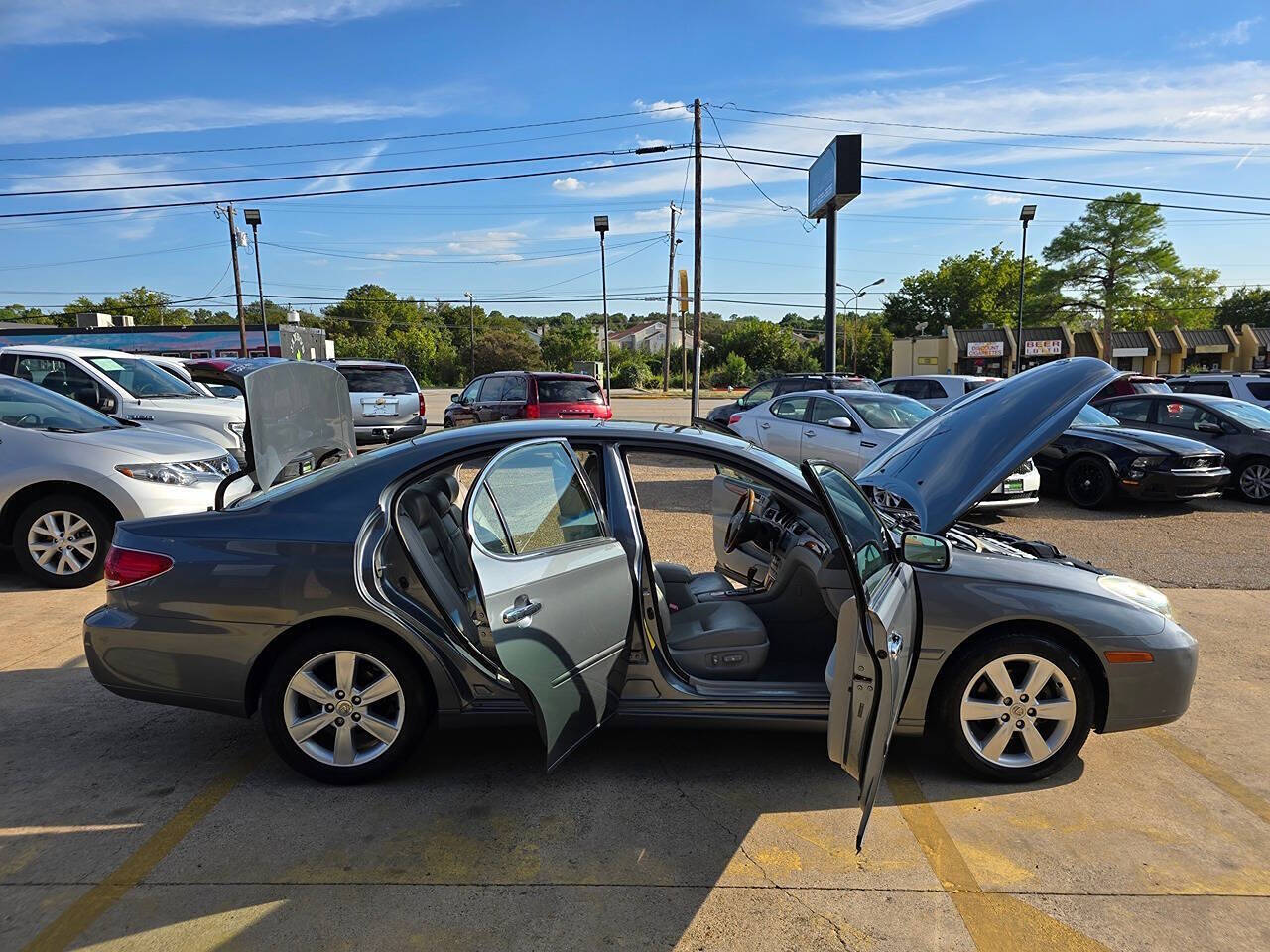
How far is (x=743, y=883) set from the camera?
2785 mm

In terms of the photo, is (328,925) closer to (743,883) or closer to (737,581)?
(743,883)

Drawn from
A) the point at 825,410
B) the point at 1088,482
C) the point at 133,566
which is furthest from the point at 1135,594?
the point at 1088,482

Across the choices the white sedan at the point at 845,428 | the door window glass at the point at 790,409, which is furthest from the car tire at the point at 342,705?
the door window glass at the point at 790,409

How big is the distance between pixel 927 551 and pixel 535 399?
42.0 feet

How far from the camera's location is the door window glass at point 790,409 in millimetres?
11434

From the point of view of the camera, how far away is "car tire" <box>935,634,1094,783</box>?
3332 millimetres

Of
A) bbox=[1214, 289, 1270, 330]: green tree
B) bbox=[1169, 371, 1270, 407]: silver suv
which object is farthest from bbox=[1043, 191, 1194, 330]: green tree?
bbox=[1169, 371, 1270, 407]: silver suv

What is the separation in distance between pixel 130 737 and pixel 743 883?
2.94m

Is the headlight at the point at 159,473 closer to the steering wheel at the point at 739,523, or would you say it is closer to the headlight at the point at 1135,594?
the steering wheel at the point at 739,523

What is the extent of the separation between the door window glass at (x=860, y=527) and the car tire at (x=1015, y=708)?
2.05 feet

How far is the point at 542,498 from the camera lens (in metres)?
3.06

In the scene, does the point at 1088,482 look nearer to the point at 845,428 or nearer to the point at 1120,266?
the point at 845,428

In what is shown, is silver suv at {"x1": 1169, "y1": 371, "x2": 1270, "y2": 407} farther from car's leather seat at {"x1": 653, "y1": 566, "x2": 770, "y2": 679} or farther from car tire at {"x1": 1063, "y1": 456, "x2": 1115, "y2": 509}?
car's leather seat at {"x1": 653, "y1": 566, "x2": 770, "y2": 679}

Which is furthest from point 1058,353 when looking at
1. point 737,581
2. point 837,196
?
point 737,581
